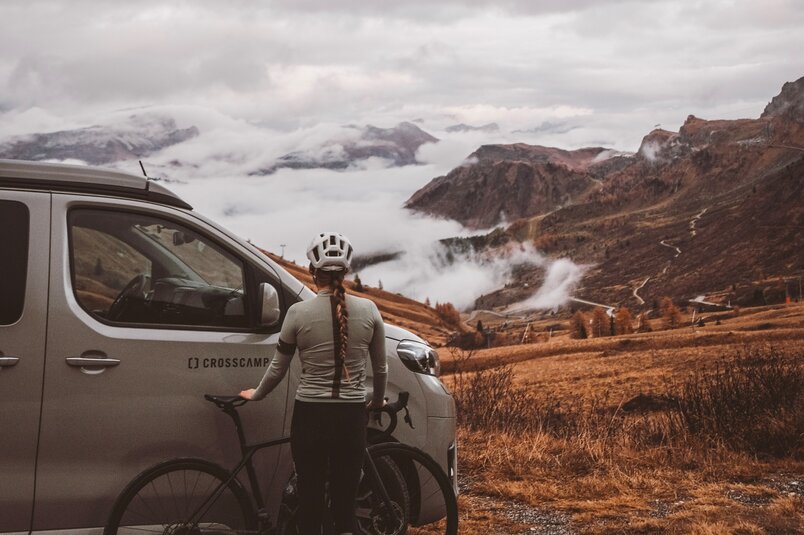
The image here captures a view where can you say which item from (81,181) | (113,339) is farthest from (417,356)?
(81,181)

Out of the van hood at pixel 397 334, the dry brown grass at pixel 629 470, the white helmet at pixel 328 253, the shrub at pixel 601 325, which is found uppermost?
the white helmet at pixel 328 253

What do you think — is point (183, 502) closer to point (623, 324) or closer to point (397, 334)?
point (397, 334)

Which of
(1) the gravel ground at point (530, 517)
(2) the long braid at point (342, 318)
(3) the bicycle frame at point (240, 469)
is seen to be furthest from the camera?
(1) the gravel ground at point (530, 517)

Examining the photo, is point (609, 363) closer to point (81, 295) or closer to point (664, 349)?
point (664, 349)

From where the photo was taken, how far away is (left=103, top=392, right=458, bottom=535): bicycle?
4.84 m

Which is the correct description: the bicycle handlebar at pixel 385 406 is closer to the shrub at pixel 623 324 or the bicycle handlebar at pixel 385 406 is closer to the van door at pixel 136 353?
the van door at pixel 136 353

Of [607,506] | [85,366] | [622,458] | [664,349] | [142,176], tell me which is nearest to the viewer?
[85,366]

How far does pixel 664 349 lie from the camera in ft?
206

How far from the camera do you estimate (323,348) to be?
14.7 feet

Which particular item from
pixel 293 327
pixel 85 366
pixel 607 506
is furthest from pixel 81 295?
pixel 607 506

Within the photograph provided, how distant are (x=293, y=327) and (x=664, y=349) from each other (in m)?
61.9

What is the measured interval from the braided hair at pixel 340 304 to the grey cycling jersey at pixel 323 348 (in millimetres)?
28

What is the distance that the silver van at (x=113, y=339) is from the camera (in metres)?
4.72

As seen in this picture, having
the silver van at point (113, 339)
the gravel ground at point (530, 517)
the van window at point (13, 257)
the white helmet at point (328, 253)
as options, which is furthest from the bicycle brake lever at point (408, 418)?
the van window at point (13, 257)
